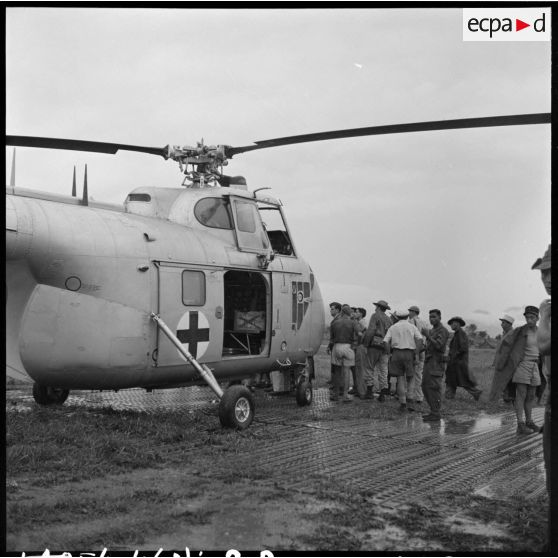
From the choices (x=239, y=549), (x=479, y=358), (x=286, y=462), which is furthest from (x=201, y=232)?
(x=479, y=358)

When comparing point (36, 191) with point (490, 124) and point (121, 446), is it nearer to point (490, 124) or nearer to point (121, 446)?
point (121, 446)

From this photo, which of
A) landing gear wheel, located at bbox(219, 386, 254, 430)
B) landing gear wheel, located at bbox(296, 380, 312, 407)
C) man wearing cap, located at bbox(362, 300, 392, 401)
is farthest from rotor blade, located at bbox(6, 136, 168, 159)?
man wearing cap, located at bbox(362, 300, 392, 401)

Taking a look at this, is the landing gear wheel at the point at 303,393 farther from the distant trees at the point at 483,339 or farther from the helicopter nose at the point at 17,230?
the distant trees at the point at 483,339

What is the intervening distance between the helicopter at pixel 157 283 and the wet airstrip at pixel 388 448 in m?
0.86

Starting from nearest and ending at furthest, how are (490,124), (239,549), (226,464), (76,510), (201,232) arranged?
(239,549) < (76,510) < (226,464) < (490,124) < (201,232)

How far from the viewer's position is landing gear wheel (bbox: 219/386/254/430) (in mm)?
7711

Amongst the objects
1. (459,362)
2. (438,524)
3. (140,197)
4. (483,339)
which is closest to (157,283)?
(140,197)

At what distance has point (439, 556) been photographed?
4090mm

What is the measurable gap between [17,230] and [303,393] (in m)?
5.38

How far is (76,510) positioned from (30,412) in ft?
12.1

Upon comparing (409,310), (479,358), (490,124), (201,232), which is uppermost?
(490,124)

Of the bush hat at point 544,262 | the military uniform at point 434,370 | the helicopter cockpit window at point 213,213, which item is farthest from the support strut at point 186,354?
the bush hat at point 544,262

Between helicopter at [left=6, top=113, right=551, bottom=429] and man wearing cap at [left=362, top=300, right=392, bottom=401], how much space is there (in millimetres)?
1814

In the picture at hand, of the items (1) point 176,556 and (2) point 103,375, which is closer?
(1) point 176,556
